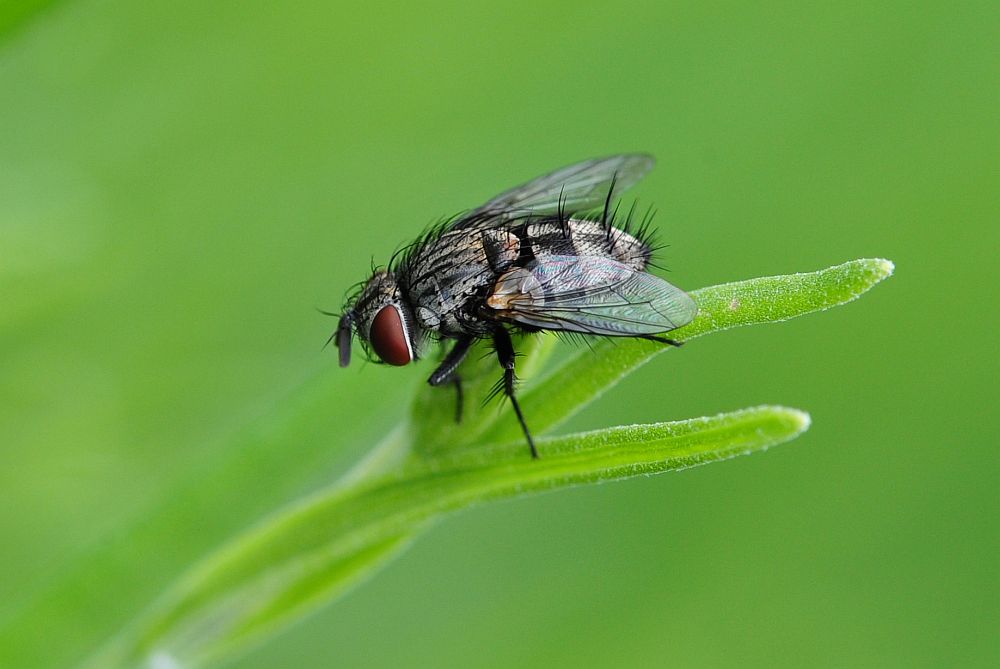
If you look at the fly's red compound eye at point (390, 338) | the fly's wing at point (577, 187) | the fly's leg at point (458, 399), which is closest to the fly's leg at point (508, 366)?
the fly's leg at point (458, 399)

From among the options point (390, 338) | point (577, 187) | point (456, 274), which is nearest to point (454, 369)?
point (390, 338)

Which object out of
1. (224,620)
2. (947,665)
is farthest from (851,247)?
(224,620)

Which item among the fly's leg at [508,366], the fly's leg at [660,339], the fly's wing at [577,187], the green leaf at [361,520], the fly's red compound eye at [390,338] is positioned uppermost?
the fly's wing at [577,187]

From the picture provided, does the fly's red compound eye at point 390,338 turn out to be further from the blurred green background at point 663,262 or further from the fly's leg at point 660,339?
the fly's leg at point 660,339

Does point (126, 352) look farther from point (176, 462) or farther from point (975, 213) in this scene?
point (975, 213)

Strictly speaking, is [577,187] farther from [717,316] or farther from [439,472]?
[717,316]

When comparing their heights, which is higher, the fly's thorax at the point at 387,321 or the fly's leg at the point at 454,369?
the fly's thorax at the point at 387,321

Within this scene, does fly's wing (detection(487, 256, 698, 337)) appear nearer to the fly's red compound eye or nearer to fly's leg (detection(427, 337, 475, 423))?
fly's leg (detection(427, 337, 475, 423))
